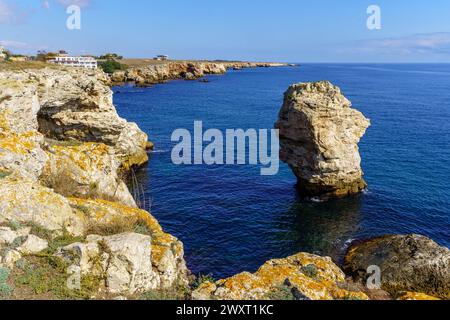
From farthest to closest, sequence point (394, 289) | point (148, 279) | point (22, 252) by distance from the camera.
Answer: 1. point (394, 289)
2. point (148, 279)
3. point (22, 252)

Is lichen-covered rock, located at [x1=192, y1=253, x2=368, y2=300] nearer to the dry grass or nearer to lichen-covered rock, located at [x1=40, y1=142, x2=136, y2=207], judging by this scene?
the dry grass

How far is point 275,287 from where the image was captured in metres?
11.8

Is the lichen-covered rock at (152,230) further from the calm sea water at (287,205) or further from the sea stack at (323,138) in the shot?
the sea stack at (323,138)

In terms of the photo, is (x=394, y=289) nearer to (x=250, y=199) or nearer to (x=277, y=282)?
(x=277, y=282)

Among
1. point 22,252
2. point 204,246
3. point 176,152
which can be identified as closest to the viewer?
point 22,252

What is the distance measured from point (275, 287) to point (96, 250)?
20.5 ft

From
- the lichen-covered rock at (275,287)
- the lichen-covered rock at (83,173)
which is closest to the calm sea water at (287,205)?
the lichen-covered rock at (83,173)

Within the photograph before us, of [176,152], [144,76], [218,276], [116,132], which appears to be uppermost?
[144,76]

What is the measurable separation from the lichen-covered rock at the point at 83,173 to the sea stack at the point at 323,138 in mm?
23115

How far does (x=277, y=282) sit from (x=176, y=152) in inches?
1722

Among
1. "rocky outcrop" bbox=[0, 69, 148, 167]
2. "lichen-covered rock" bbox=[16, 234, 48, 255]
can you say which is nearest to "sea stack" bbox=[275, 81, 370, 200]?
"rocky outcrop" bbox=[0, 69, 148, 167]

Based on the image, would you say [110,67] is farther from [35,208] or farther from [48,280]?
[48,280]
